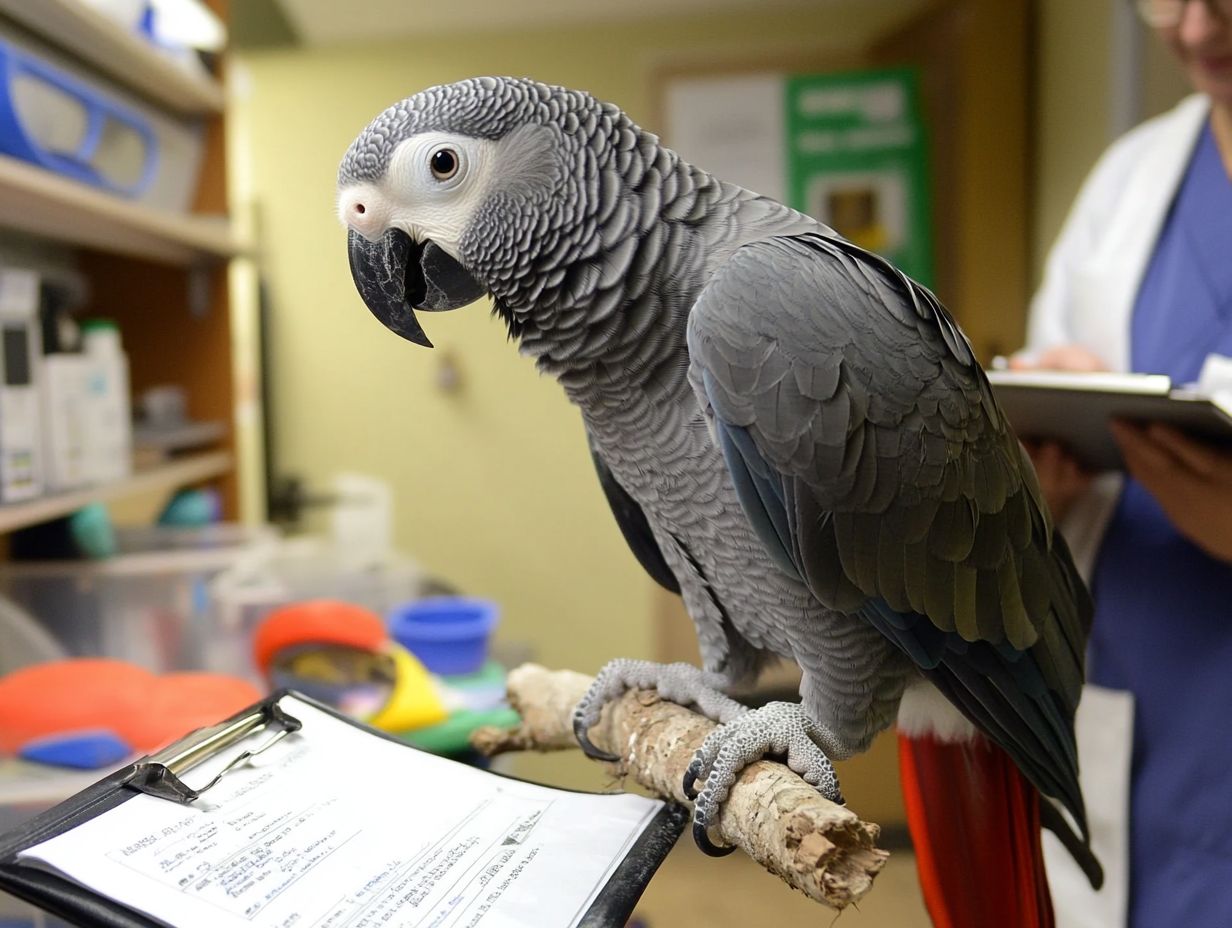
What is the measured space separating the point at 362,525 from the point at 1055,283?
1.22 m

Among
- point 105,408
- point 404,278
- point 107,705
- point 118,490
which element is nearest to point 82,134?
point 105,408

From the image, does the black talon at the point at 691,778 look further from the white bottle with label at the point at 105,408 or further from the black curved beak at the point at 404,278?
the white bottle with label at the point at 105,408

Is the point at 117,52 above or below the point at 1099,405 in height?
above

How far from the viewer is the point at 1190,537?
30.0 inches

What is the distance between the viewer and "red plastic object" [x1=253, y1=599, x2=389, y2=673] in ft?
3.08

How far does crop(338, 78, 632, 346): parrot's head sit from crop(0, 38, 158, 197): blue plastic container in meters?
0.70

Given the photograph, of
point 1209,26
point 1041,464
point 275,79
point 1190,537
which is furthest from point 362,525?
point 1209,26

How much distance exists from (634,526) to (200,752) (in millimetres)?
321

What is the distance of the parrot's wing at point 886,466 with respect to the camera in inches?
17.8

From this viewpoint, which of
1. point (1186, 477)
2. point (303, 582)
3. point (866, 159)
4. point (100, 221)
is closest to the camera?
point (1186, 477)

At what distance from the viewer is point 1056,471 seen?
33.0 inches

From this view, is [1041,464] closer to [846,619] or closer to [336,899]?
[846,619]

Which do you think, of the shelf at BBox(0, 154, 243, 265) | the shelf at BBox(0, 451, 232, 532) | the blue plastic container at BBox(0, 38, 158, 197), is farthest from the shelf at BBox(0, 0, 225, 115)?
the shelf at BBox(0, 451, 232, 532)

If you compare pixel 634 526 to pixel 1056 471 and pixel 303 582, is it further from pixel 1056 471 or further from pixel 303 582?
pixel 303 582
